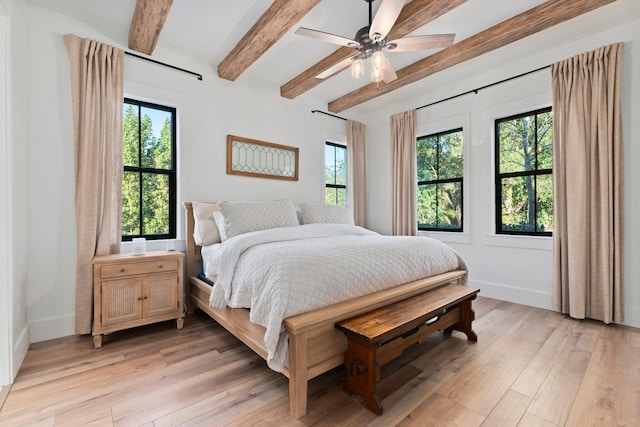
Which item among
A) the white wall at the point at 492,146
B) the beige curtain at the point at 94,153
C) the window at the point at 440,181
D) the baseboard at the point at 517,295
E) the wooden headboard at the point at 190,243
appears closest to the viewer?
the beige curtain at the point at 94,153

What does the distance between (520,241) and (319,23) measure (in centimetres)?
313

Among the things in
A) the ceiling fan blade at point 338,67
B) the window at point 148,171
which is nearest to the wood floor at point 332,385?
the window at point 148,171

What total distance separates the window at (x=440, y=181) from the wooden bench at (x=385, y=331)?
2.00 meters

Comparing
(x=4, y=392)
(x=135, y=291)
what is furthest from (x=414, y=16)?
(x=4, y=392)

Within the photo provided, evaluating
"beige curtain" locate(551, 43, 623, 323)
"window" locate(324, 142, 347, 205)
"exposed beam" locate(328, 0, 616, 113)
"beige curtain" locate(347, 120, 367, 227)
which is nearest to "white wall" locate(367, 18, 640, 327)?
"beige curtain" locate(551, 43, 623, 323)

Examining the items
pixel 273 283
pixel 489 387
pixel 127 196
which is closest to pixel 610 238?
pixel 489 387

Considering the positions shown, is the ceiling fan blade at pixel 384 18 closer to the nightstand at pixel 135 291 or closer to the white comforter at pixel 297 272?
the white comforter at pixel 297 272

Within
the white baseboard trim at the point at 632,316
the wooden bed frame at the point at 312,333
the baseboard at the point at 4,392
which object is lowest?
the baseboard at the point at 4,392

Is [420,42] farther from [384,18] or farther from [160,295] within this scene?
[160,295]

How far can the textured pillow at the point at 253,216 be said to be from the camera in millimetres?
2645

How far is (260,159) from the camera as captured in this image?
367 cm

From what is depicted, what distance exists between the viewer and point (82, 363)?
6.40 feet

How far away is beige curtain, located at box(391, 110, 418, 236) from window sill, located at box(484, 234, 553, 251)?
0.96m

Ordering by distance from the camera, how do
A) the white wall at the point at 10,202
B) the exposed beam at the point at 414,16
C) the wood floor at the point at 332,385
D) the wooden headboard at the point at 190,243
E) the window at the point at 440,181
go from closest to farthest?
the wood floor at the point at 332,385, the white wall at the point at 10,202, the exposed beam at the point at 414,16, the wooden headboard at the point at 190,243, the window at the point at 440,181
